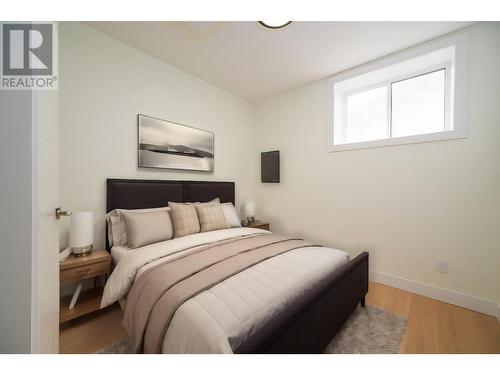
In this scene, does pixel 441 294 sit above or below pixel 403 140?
below

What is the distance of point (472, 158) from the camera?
1793 mm

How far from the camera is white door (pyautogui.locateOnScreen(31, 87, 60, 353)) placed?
2.41ft

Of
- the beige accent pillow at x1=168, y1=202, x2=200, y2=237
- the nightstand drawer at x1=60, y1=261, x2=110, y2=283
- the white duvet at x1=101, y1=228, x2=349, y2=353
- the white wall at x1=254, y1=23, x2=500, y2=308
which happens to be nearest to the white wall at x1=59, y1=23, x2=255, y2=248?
the nightstand drawer at x1=60, y1=261, x2=110, y2=283

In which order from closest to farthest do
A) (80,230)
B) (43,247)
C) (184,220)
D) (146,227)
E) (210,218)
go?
(43,247)
(80,230)
(146,227)
(184,220)
(210,218)

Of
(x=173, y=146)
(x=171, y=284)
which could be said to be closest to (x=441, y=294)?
(x=171, y=284)

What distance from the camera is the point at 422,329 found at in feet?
4.98

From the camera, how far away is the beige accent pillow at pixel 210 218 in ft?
7.18

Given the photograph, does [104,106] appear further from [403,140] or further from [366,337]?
[403,140]

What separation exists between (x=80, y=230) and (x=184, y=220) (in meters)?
0.84

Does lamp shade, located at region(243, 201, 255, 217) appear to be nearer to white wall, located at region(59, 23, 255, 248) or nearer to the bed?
white wall, located at region(59, 23, 255, 248)

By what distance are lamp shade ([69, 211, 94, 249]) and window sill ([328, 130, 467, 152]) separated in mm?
2807

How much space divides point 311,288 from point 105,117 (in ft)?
7.99
